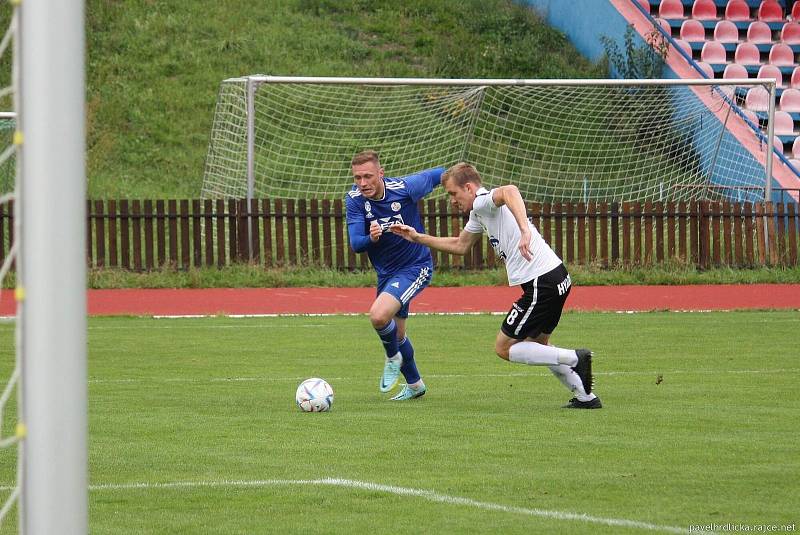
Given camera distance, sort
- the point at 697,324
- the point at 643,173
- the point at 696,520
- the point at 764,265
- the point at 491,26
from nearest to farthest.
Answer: the point at 696,520, the point at 697,324, the point at 764,265, the point at 643,173, the point at 491,26

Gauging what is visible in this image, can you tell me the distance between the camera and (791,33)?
1224 inches

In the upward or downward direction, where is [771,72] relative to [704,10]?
downward

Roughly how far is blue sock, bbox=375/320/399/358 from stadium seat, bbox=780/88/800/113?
2049 centimetres

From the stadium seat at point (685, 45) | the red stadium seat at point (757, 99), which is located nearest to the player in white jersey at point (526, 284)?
the red stadium seat at point (757, 99)

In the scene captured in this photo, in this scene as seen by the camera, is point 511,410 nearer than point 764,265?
Yes

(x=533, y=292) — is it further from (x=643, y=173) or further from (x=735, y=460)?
(x=643, y=173)

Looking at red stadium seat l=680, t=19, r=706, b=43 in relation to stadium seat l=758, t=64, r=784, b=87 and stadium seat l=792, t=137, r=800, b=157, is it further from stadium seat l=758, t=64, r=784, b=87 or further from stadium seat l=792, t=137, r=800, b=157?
stadium seat l=792, t=137, r=800, b=157

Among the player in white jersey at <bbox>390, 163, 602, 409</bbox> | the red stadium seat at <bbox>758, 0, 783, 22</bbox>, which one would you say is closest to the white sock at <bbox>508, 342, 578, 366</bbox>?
the player in white jersey at <bbox>390, 163, 602, 409</bbox>

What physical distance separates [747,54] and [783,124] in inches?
93.9

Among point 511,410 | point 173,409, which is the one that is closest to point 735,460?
point 511,410

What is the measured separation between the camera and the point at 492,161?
26.9 metres

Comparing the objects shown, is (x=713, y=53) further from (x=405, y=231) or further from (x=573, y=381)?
(x=573, y=381)

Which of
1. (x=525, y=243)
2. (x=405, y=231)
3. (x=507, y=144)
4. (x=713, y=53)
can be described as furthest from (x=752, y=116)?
(x=525, y=243)

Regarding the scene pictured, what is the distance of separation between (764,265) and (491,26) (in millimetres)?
13680
